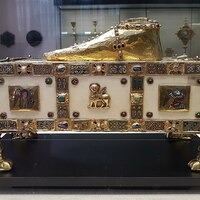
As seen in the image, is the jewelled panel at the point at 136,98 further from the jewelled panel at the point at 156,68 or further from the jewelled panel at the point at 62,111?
the jewelled panel at the point at 62,111

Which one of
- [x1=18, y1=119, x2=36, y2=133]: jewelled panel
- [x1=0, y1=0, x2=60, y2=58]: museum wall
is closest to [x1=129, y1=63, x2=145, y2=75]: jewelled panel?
[x1=18, y1=119, x2=36, y2=133]: jewelled panel

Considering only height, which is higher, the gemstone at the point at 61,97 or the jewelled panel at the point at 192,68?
the jewelled panel at the point at 192,68

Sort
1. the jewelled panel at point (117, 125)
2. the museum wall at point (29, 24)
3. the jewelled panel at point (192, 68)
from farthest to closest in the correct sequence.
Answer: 1. the museum wall at point (29, 24)
2. the jewelled panel at point (117, 125)
3. the jewelled panel at point (192, 68)

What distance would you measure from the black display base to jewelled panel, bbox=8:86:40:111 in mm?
434

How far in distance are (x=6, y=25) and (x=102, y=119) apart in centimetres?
241

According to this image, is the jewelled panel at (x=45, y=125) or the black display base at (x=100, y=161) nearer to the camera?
the black display base at (x=100, y=161)

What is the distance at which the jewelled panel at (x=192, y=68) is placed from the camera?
2.23 meters

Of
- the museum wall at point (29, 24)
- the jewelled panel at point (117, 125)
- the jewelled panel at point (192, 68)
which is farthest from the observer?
the museum wall at point (29, 24)

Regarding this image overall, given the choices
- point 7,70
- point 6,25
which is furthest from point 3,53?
point 7,70

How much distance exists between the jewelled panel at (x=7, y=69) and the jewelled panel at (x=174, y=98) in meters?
1.01

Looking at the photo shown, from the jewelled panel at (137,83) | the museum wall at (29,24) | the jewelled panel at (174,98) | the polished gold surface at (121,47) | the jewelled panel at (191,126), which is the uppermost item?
the museum wall at (29,24)

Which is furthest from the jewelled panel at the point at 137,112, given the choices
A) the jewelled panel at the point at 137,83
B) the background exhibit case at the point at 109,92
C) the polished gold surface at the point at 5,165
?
the polished gold surface at the point at 5,165

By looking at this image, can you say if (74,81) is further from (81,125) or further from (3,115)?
(3,115)

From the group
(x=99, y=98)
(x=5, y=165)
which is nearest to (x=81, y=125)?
(x=99, y=98)
